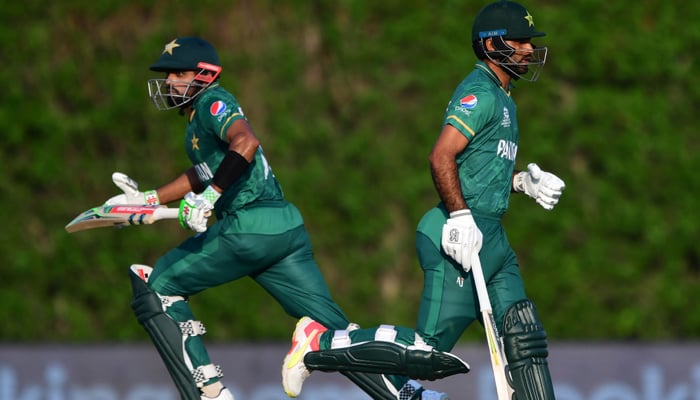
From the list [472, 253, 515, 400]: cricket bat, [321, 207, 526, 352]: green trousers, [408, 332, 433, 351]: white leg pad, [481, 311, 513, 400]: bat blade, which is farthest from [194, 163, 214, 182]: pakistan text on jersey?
[481, 311, 513, 400]: bat blade

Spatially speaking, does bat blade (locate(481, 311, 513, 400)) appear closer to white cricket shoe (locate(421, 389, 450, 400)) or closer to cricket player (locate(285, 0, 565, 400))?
cricket player (locate(285, 0, 565, 400))

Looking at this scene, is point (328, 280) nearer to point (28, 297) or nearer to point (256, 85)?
point (256, 85)

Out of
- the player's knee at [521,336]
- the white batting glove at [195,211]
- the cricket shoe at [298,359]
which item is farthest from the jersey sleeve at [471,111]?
the cricket shoe at [298,359]

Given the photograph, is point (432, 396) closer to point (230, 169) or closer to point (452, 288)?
point (452, 288)

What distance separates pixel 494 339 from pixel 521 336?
0.43 feet

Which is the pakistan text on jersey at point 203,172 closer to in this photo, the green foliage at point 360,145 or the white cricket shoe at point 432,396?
the white cricket shoe at point 432,396

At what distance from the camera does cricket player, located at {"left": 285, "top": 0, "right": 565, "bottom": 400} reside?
19.3 ft

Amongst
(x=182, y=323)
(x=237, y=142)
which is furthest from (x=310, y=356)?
(x=237, y=142)

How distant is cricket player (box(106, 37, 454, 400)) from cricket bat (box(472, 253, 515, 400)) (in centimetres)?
76

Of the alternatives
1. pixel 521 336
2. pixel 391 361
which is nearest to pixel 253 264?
pixel 391 361

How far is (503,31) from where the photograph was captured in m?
6.13

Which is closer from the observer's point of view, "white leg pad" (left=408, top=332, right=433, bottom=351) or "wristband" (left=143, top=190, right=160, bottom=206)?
"white leg pad" (left=408, top=332, right=433, bottom=351)

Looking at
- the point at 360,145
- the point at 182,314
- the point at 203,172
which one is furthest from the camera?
the point at 360,145

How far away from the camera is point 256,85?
1057cm
